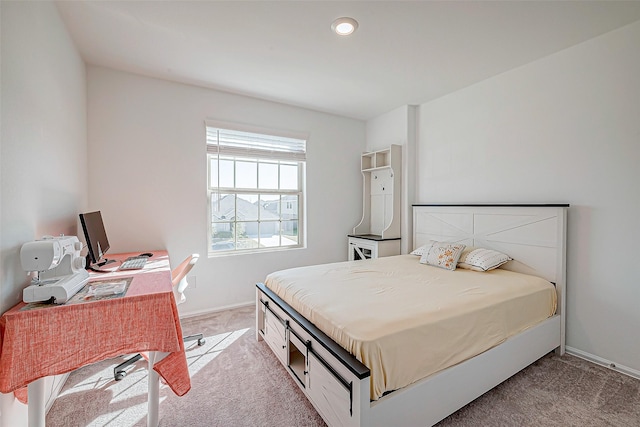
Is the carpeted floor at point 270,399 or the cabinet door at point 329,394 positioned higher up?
the cabinet door at point 329,394

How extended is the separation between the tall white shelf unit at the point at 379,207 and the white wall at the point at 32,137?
309 cm

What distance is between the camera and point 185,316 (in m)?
3.09

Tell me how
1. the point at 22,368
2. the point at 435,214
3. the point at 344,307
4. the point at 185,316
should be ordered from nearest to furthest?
the point at 22,368 → the point at 344,307 → the point at 185,316 → the point at 435,214

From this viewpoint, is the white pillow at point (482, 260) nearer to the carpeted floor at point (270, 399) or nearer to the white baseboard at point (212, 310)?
the carpeted floor at point (270, 399)

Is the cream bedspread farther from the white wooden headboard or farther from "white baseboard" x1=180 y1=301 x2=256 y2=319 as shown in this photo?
"white baseboard" x1=180 y1=301 x2=256 y2=319

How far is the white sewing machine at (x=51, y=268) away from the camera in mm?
1289

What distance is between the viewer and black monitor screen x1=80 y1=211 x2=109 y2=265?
6.16ft

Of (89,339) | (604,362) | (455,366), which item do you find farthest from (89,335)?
(604,362)

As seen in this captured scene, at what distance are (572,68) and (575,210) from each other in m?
1.18

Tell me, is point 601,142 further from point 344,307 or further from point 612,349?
point 344,307

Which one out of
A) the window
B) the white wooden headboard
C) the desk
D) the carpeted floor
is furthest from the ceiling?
the carpeted floor

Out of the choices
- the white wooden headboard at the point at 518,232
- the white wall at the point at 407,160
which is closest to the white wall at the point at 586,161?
the white wooden headboard at the point at 518,232

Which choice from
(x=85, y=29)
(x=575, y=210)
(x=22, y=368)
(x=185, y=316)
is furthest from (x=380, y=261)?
(x=85, y=29)

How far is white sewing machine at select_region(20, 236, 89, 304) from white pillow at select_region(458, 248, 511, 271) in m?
2.92
